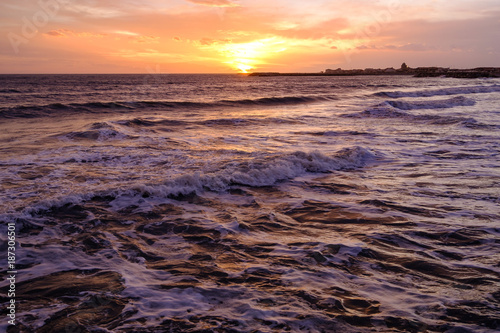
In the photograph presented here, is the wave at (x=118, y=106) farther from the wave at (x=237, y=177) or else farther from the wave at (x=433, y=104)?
the wave at (x=237, y=177)

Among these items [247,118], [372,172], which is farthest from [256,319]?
[247,118]

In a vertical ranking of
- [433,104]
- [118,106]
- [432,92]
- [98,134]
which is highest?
[432,92]

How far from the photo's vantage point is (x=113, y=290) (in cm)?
400

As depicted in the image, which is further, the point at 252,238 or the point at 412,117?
the point at 412,117

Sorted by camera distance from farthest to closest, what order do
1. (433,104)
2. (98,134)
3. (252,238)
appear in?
(433,104) → (98,134) → (252,238)

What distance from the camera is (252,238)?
17.9 feet

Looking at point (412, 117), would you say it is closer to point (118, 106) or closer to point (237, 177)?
point (237, 177)

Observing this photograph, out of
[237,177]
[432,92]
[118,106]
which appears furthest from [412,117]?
[432,92]

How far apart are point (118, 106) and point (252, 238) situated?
83.2 feet

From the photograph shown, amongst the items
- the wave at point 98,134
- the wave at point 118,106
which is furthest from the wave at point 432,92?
the wave at point 98,134

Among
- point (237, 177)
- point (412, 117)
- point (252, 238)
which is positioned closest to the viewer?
point (252, 238)

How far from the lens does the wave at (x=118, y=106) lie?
72.8 feet

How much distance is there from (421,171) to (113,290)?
805 cm

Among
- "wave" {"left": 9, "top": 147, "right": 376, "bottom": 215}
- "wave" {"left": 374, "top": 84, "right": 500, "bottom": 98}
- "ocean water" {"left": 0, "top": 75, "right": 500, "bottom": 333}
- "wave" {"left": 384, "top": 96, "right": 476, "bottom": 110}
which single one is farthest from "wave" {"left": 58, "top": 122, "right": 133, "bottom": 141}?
"wave" {"left": 374, "top": 84, "right": 500, "bottom": 98}
